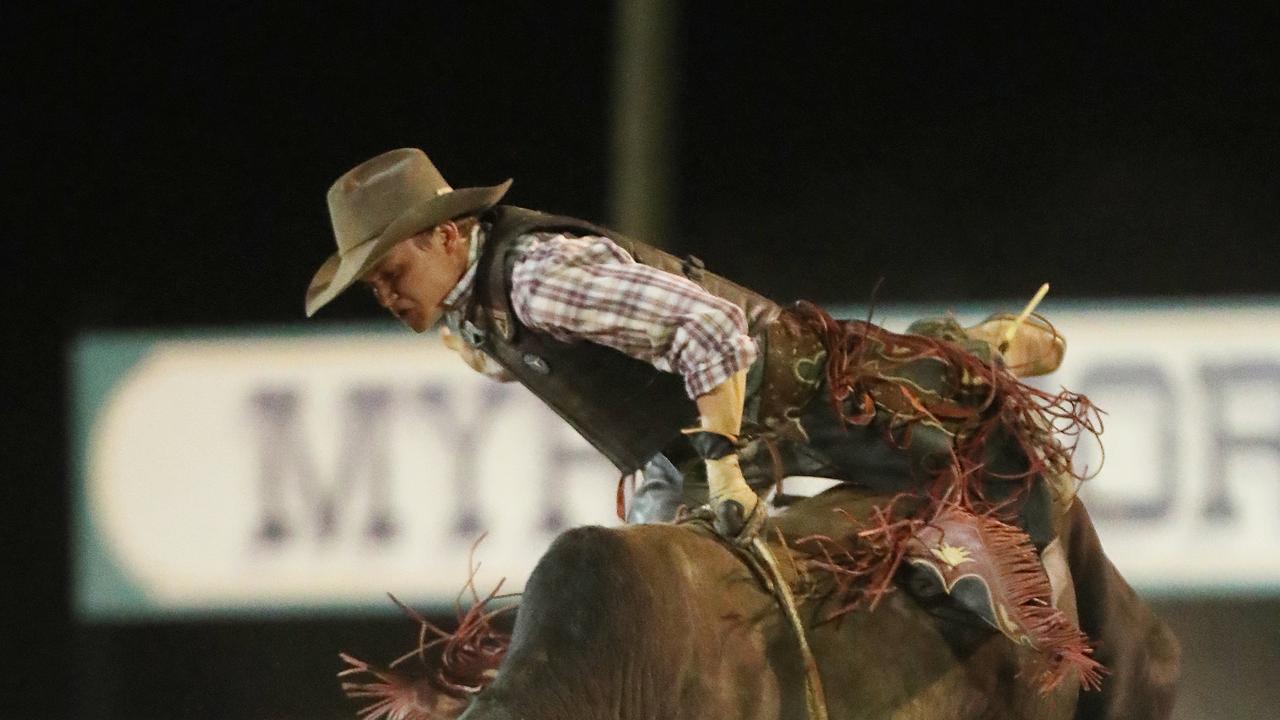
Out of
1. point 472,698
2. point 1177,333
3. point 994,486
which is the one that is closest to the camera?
point 472,698

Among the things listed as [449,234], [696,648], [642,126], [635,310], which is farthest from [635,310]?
[642,126]

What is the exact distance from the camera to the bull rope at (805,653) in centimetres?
196

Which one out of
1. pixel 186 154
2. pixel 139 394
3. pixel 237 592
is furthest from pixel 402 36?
pixel 237 592

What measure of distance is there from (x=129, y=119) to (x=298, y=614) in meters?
1.32

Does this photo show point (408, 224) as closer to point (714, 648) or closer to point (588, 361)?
point (588, 361)

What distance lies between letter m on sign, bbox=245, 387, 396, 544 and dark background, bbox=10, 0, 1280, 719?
253 millimetres

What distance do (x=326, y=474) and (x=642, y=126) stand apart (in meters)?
1.17

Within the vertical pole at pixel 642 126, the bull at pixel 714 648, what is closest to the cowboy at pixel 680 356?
the bull at pixel 714 648

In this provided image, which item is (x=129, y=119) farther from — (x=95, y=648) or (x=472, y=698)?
(x=472, y=698)

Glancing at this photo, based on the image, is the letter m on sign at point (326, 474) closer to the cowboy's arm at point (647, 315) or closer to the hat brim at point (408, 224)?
the hat brim at point (408, 224)

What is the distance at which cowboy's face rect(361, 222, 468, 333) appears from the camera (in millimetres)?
1999

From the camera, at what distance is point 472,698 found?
179 centimetres

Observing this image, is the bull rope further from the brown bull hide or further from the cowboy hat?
the cowboy hat

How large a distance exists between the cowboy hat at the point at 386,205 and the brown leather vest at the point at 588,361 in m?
0.07
